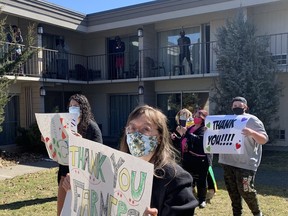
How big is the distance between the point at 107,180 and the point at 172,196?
1.23ft

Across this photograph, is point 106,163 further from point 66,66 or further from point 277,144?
point 66,66

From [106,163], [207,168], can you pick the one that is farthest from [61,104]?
[106,163]

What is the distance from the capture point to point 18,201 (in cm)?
657

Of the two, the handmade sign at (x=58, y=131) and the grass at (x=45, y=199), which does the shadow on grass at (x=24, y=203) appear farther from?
the handmade sign at (x=58, y=131)

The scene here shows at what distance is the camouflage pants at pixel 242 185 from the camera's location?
435 cm

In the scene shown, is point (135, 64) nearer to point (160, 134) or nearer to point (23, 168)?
point (23, 168)

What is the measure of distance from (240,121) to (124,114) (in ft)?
43.3

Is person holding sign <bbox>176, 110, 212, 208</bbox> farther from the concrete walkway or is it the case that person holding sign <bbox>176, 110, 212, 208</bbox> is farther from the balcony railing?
the balcony railing

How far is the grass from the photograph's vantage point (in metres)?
5.71

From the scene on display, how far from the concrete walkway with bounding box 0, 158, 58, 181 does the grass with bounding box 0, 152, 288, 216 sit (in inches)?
24.8

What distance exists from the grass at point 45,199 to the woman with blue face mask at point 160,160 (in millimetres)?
3912

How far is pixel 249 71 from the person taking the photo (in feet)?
36.2

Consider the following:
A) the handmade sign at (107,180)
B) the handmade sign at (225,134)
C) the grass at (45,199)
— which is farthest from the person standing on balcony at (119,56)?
the handmade sign at (107,180)

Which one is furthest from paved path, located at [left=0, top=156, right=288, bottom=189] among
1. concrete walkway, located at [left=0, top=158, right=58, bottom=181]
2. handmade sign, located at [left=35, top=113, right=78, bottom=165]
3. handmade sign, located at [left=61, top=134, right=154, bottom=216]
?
handmade sign, located at [left=61, top=134, right=154, bottom=216]
